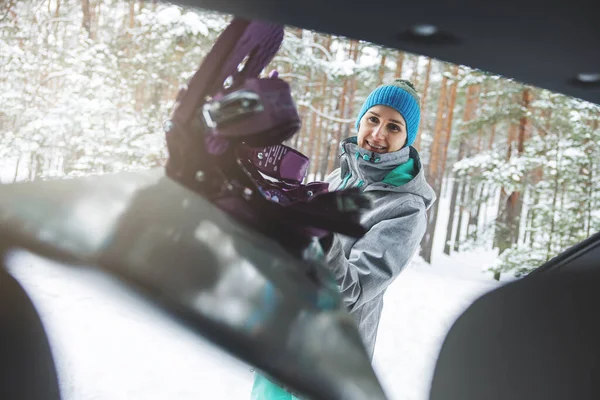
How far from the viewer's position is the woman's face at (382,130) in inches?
40.6

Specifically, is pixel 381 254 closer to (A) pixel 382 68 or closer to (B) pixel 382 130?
(B) pixel 382 130

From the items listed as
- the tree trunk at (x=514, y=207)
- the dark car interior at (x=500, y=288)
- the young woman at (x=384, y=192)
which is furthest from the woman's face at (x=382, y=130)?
the tree trunk at (x=514, y=207)

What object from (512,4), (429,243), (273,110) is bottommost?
(429,243)

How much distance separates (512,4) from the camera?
1.18 feet

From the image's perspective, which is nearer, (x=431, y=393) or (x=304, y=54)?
(x=431, y=393)

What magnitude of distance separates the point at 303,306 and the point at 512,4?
1.03 feet

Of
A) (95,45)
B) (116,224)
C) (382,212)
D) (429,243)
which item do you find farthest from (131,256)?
(429,243)

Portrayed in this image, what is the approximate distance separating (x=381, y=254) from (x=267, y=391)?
2.10ft

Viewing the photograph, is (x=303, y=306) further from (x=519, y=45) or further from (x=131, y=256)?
(x=519, y=45)

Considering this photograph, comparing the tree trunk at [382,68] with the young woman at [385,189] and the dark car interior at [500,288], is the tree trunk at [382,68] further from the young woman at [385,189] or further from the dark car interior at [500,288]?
the dark car interior at [500,288]

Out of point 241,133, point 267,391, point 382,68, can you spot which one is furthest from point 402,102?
point 382,68

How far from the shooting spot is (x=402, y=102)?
107 cm

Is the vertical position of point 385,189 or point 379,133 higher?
point 379,133

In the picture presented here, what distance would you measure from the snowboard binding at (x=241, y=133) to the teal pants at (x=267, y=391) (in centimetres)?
89
